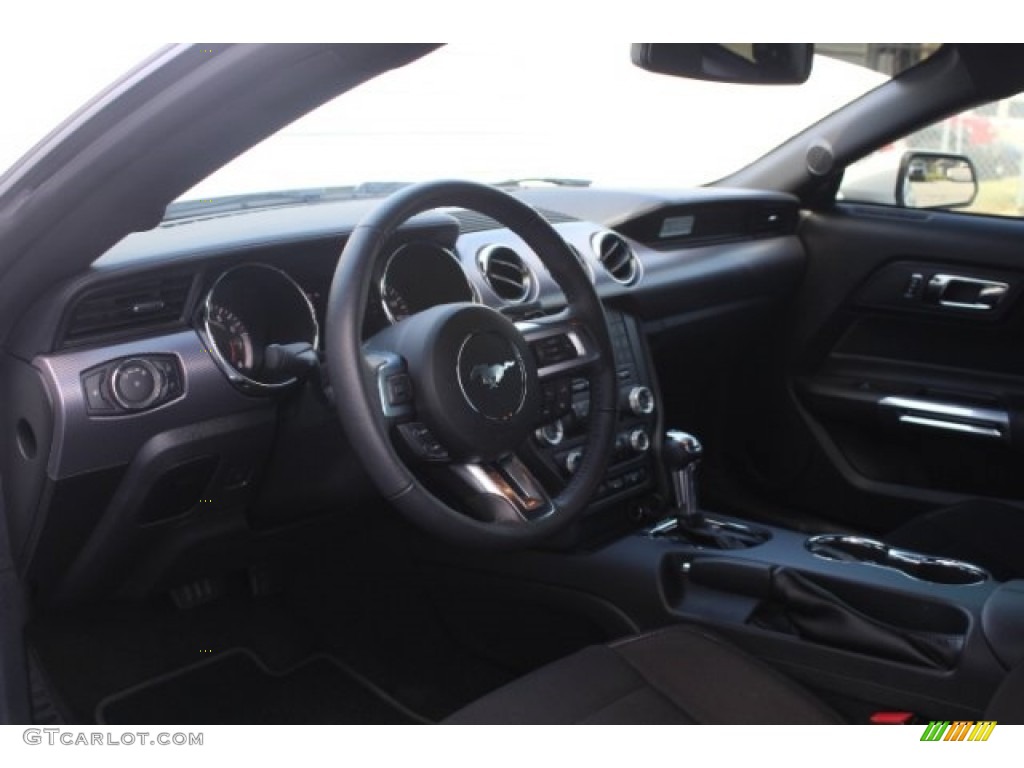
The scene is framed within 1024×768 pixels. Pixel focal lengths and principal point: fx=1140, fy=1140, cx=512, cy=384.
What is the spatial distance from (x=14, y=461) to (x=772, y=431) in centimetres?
221

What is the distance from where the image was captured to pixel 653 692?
1.66 meters

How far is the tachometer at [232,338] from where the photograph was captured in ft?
6.64

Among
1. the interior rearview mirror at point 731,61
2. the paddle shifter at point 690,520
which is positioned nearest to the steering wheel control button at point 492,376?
the interior rearview mirror at point 731,61

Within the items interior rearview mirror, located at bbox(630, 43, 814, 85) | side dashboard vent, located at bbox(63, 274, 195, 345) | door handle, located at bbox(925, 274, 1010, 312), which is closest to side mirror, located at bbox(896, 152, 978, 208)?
door handle, located at bbox(925, 274, 1010, 312)

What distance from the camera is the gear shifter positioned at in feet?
8.00

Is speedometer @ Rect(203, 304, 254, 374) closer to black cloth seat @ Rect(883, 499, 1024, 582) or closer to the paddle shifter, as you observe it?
the paddle shifter

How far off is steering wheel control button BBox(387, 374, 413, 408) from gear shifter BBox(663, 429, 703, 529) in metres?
0.88

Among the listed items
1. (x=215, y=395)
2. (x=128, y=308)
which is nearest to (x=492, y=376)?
(x=215, y=395)

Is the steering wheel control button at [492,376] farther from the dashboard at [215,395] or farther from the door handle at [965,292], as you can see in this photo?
the door handle at [965,292]

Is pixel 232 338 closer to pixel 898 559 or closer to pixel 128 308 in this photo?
pixel 128 308

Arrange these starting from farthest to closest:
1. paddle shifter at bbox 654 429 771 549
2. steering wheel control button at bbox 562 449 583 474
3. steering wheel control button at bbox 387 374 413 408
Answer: paddle shifter at bbox 654 429 771 549
steering wheel control button at bbox 562 449 583 474
steering wheel control button at bbox 387 374 413 408

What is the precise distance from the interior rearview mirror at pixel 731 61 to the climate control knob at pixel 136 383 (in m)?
0.96

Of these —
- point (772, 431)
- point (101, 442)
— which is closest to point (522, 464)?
point (101, 442)

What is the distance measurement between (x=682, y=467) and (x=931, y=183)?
142 cm
